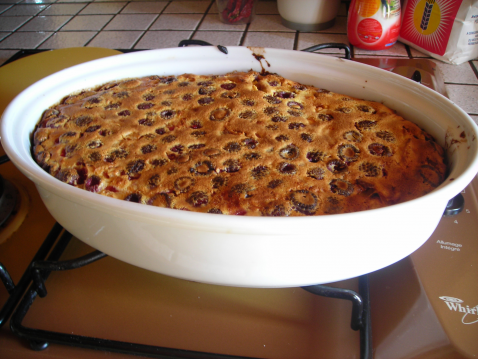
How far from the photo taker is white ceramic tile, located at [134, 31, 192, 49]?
1.26 metres

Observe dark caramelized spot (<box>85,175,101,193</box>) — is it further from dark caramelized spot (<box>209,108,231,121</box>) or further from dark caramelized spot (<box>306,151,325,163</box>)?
dark caramelized spot (<box>306,151,325,163</box>)

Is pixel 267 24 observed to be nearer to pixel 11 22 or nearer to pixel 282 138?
pixel 282 138

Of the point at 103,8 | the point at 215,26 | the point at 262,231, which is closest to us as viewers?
the point at 262,231

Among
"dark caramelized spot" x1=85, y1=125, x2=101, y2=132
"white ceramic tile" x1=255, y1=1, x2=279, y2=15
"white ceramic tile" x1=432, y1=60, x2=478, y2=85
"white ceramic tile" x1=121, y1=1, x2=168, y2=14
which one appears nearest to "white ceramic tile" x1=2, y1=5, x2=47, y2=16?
"white ceramic tile" x1=121, y1=1, x2=168, y2=14

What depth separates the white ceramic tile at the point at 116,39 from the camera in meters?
1.29

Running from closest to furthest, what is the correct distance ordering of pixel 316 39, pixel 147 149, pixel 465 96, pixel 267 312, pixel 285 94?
pixel 267 312
pixel 147 149
pixel 285 94
pixel 465 96
pixel 316 39

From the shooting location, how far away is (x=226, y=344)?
51cm

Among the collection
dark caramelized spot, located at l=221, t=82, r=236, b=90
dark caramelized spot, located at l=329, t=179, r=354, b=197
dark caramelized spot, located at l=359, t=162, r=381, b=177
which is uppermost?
dark caramelized spot, located at l=221, t=82, r=236, b=90

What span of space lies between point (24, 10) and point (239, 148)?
61.1 inches

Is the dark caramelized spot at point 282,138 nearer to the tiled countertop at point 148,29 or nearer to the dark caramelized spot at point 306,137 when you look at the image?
the dark caramelized spot at point 306,137

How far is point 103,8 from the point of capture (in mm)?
1573

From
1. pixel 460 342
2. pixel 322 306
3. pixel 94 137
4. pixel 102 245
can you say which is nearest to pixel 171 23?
pixel 94 137

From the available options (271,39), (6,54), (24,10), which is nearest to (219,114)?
(271,39)

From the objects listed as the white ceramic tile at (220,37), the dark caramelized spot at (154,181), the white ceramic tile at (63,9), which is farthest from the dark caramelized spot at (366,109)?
the white ceramic tile at (63,9)
